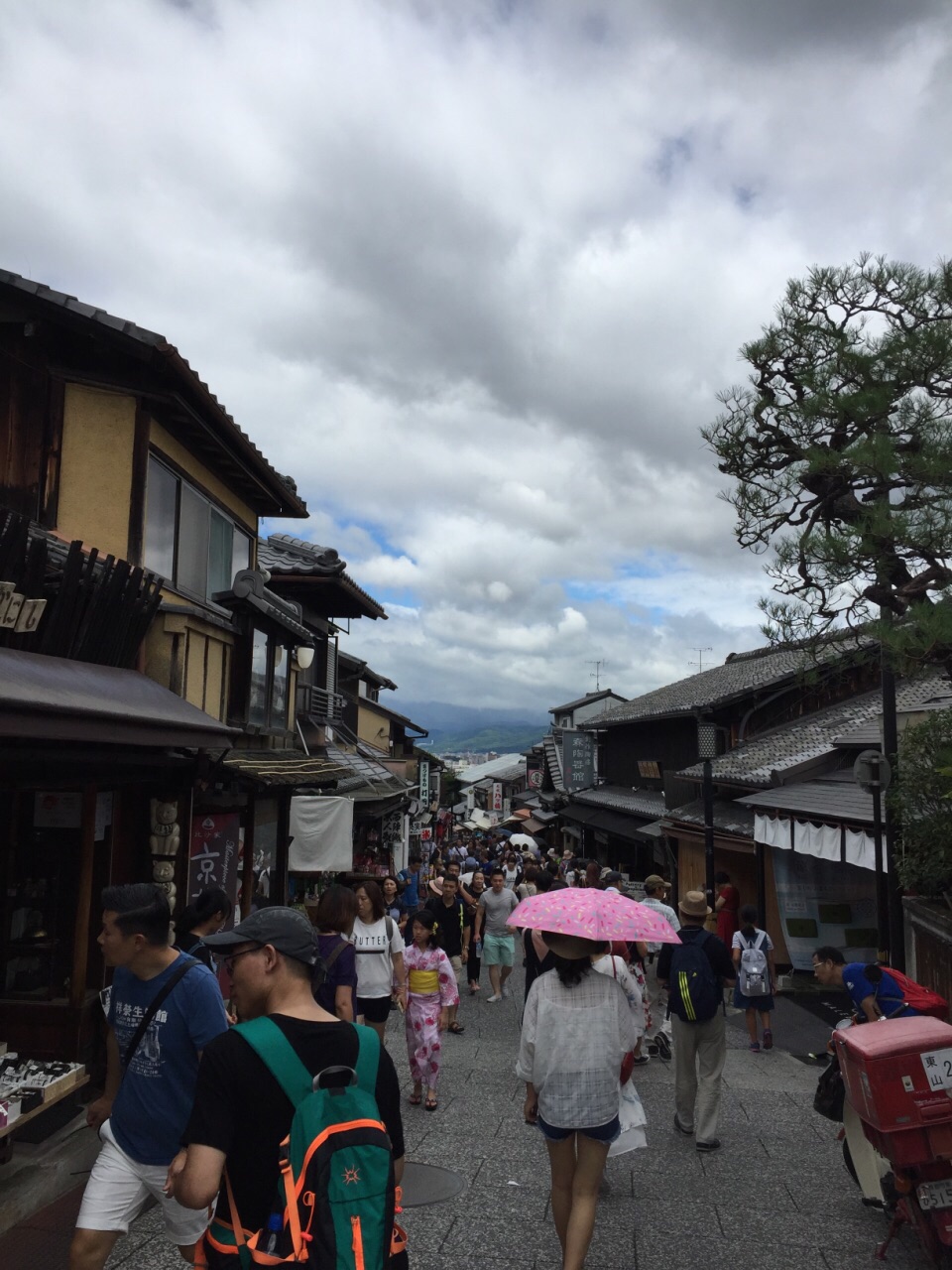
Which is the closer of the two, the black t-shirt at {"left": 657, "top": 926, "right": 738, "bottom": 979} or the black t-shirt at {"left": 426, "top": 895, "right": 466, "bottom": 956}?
the black t-shirt at {"left": 657, "top": 926, "right": 738, "bottom": 979}

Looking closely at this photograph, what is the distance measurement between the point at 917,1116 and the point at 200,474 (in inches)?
389

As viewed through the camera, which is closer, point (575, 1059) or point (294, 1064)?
point (294, 1064)

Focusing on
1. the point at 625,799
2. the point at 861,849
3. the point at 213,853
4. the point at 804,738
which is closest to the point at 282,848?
the point at 213,853

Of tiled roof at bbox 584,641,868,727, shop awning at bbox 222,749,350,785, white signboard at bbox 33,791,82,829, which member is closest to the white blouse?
white signboard at bbox 33,791,82,829

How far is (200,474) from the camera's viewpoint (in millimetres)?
11469

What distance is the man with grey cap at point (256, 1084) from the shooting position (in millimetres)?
2643

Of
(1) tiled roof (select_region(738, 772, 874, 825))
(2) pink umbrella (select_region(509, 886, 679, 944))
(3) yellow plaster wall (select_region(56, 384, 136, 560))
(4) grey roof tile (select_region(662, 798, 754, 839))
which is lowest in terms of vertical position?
(2) pink umbrella (select_region(509, 886, 679, 944))

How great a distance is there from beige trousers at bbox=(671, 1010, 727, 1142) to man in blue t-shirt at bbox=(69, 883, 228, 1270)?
411 centimetres

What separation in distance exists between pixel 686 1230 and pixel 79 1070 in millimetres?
3855

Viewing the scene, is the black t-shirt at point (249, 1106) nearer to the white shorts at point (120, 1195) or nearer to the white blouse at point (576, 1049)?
the white shorts at point (120, 1195)

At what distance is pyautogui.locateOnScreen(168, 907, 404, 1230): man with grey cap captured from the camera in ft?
8.67

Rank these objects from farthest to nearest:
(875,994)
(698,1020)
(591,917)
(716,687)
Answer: (716,687)
(698,1020)
(875,994)
(591,917)

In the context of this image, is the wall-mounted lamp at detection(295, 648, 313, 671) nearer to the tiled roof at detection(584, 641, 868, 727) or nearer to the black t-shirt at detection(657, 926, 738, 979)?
the black t-shirt at detection(657, 926, 738, 979)

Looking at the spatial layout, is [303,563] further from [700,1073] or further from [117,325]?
[700,1073]
